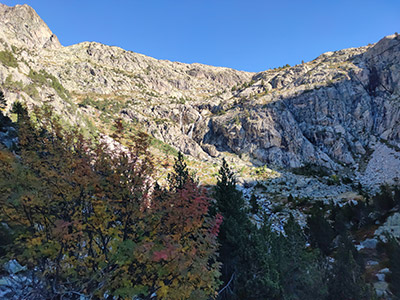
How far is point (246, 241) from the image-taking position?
11008 mm

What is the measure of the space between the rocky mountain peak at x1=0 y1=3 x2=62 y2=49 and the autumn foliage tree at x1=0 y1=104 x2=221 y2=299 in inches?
5767

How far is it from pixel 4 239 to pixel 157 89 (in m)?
116

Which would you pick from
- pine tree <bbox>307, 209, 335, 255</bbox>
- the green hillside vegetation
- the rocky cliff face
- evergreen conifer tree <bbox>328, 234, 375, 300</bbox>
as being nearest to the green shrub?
the rocky cliff face

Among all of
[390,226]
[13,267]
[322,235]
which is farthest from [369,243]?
[13,267]

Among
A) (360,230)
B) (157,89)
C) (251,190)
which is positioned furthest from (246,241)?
(157,89)

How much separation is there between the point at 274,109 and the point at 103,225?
2924 inches

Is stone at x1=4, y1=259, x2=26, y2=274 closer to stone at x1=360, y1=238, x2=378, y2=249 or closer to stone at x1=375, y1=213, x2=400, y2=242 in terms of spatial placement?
stone at x1=360, y1=238, x2=378, y2=249

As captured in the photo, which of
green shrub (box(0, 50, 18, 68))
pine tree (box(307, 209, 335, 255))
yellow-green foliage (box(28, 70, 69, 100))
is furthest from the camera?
yellow-green foliage (box(28, 70, 69, 100))

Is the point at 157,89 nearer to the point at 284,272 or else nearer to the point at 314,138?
the point at 314,138

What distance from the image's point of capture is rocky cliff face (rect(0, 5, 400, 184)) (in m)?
60.0

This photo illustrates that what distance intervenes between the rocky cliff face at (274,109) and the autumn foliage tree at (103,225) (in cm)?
5307

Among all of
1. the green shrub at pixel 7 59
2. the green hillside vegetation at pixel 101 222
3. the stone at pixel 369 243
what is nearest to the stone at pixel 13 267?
the green hillside vegetation at pixel 101 222

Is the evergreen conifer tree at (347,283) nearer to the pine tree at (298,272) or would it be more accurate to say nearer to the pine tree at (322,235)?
the pine tree at (298,272)

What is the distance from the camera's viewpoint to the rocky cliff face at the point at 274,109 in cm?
5997
